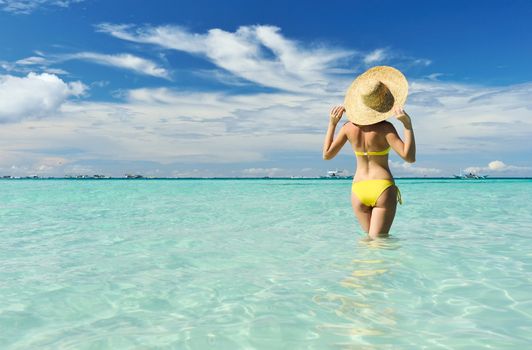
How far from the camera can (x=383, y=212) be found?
5.59 meters

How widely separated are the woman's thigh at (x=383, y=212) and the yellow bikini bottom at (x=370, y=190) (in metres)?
0.05

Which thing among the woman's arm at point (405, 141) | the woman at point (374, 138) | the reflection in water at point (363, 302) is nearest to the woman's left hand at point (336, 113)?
the woman at point (374, 138)

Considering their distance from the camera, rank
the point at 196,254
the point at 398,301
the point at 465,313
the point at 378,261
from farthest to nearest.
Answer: the point at 196,254 → the point at 378,261 → the point at 398,301 → the point at 465,313

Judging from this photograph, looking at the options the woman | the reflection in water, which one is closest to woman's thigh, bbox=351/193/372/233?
the woman

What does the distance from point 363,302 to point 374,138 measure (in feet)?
7.48

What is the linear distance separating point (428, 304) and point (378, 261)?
155cm

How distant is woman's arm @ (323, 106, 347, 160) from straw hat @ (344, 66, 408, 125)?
0.13 metres

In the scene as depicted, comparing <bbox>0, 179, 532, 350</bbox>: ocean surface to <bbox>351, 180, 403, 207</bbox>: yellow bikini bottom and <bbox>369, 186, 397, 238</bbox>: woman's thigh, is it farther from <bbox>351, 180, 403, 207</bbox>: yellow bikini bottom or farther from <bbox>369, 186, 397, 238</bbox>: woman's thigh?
<bbox>351, 180, 403, 207</bbox>: yellow bikini bottom

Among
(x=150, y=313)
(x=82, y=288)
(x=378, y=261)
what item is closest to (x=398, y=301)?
(x=378, y=261)

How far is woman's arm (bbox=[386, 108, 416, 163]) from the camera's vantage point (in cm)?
486

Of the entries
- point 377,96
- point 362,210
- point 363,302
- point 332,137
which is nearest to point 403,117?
point 377,96

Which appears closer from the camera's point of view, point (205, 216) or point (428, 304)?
point (428, 304)

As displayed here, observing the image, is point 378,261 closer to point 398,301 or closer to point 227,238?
point 398,301

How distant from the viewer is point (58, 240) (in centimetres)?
780
